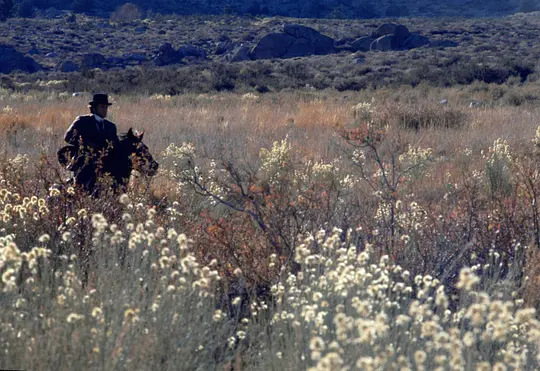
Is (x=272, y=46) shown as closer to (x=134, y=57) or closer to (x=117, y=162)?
(x=134, y=57)

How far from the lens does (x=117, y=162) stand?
672 cm

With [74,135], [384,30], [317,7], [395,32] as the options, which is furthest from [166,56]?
[317,7]

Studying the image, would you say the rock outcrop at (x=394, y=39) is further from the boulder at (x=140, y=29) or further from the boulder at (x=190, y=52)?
the boulder at (x=140, y=29)

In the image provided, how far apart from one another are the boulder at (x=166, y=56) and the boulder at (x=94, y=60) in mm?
3187

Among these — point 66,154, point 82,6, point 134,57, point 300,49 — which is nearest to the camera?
point 66,154

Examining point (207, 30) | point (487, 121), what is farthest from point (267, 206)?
point (207, 30)

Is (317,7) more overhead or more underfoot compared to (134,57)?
more overhead

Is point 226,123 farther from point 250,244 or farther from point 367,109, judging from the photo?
point 250,244

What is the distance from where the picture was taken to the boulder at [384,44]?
4666 cm

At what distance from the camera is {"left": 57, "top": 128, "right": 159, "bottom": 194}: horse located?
21.0 ft

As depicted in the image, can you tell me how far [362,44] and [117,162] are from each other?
143 feet

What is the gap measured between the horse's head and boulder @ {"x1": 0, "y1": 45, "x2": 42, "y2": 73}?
124 ft

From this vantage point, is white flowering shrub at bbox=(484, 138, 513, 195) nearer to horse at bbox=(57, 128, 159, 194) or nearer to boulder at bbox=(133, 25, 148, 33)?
horse at bbox=(57, 128, 159, 194)

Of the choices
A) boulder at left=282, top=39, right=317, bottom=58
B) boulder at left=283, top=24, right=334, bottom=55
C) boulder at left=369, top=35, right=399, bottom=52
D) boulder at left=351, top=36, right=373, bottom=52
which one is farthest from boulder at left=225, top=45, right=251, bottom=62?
boulder at left=369, top=35, right=399, bottom=52
